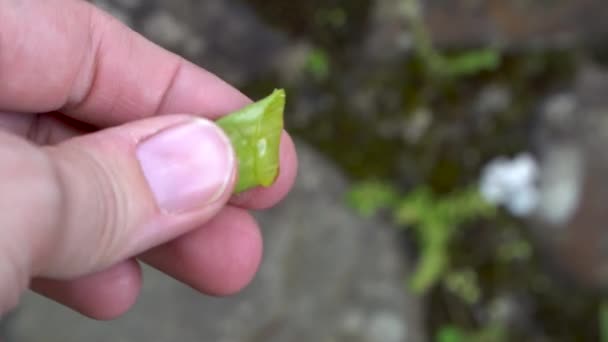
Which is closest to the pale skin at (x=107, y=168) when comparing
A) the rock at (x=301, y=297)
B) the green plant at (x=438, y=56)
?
the rock at (x=301, y=297)

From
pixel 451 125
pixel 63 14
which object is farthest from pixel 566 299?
pixel 63 14

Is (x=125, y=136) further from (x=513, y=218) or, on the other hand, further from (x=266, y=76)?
(x=513, y=218)

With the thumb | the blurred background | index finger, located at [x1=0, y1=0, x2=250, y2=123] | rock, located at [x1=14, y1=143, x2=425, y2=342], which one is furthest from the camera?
the blurred background

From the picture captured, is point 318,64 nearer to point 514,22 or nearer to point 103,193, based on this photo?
point 514,22

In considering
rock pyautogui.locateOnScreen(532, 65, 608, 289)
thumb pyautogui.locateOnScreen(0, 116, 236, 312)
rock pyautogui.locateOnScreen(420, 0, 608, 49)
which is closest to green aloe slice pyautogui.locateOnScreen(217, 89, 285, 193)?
thumb pyautogui.locateOnScreen(0, 116, 236, 312)

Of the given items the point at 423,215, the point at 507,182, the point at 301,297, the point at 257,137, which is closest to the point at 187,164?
the point at 257,137

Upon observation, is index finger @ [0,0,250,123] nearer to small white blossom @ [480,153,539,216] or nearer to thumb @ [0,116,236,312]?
thumb @ [0,116,236,312]
